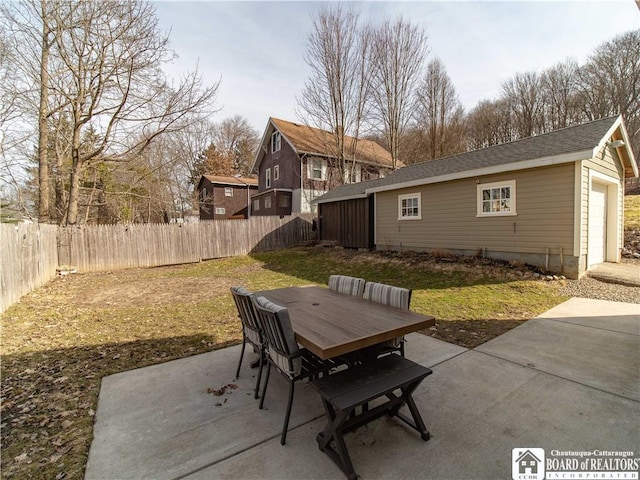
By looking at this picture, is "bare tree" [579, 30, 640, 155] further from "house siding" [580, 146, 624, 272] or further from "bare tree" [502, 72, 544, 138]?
"house siding" [580, 146, 624, 272]

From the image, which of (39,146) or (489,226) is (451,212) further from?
(39,146)

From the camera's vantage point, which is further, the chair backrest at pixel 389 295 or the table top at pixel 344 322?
the chair backrest at pixel 389 295

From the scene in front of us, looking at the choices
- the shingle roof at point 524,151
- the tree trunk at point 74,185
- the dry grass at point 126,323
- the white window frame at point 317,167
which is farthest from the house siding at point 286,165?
the tree trunk at point 74,185

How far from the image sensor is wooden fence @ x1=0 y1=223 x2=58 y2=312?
5.48m

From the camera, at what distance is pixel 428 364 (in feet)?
10.8

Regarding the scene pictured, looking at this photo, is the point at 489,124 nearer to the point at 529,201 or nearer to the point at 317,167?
the point at 317,167

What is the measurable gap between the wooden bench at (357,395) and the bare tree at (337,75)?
18318 millimetres

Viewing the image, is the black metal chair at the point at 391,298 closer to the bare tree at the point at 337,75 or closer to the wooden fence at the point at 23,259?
the wooden fence at the point at 23,259

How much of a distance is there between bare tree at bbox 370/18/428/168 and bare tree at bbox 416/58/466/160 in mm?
1997

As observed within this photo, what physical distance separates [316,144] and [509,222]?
14.7 meters

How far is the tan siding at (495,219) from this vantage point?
706cm

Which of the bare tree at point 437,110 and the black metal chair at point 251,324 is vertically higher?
the bare tree at point 437,110

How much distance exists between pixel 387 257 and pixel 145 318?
7778 millimetres

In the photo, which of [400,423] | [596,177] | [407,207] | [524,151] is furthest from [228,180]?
[400,423]
